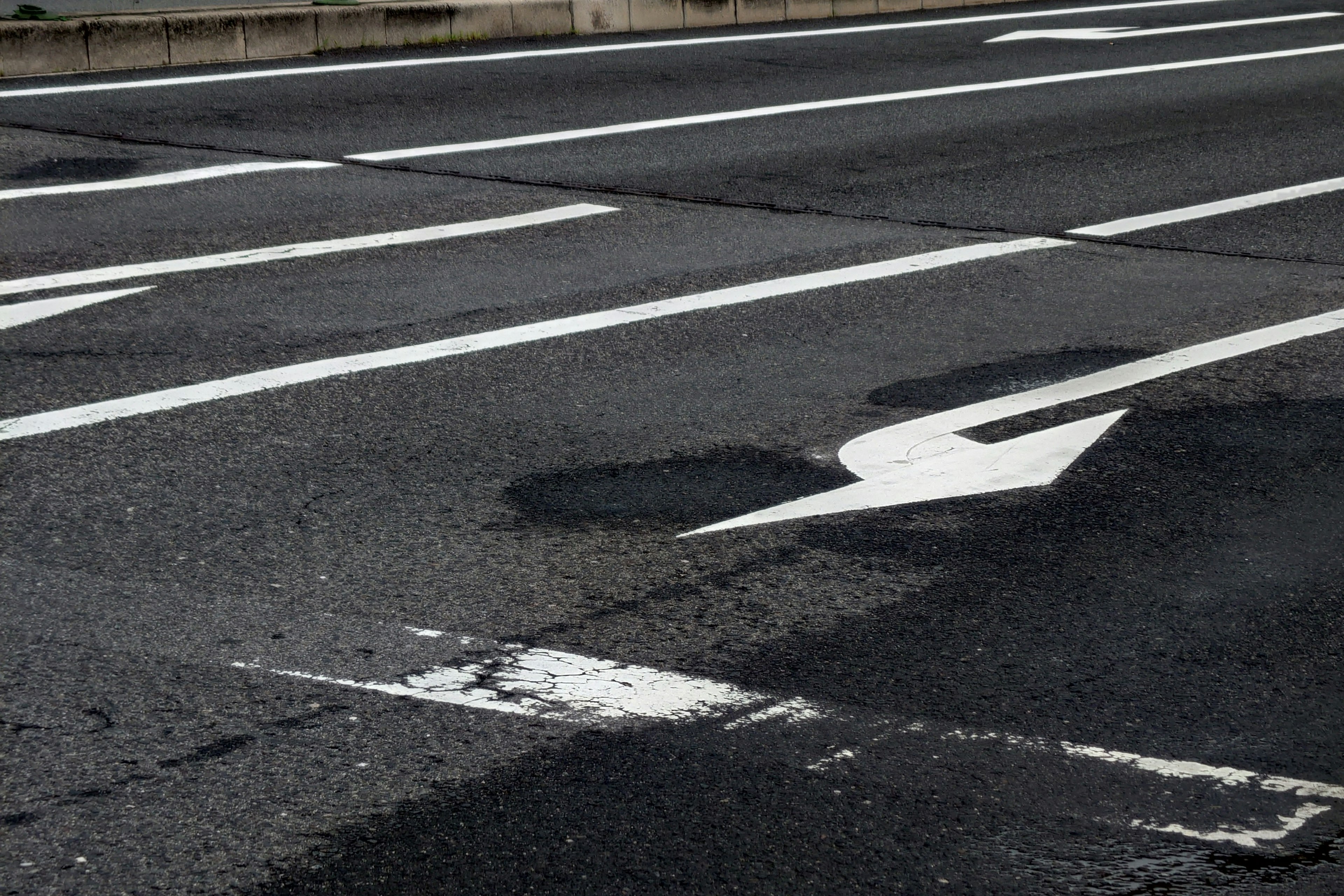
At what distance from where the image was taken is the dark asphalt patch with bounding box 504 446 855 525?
5.23m

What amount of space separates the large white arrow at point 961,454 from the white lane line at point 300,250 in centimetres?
374

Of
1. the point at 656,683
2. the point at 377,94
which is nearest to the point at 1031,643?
the point at 656,683

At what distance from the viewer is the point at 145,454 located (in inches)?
223

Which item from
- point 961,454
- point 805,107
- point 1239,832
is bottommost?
point 1239,832

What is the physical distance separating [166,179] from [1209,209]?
6.29 m

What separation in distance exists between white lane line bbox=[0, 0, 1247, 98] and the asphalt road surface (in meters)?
1.96

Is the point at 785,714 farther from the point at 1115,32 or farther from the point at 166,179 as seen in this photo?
the point at 1115,32

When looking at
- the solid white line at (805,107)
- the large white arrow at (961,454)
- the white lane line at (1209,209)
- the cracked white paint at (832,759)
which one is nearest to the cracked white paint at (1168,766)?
the cracked white paint at (832,759)

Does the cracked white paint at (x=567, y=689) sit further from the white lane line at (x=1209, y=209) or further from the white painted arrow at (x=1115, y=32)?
the white painted arrow at (x=1115, y=32)

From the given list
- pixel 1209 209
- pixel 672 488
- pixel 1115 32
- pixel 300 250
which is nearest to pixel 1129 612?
pixel 672 488

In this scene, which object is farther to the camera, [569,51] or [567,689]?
[569,51]

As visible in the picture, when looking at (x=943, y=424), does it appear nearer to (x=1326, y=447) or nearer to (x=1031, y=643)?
(x=1326, y=447)

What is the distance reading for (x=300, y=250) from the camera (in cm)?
870

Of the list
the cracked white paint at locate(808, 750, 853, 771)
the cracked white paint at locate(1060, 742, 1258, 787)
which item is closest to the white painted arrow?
the cracked white paint at locate(1060, 742, 1258, 787)
